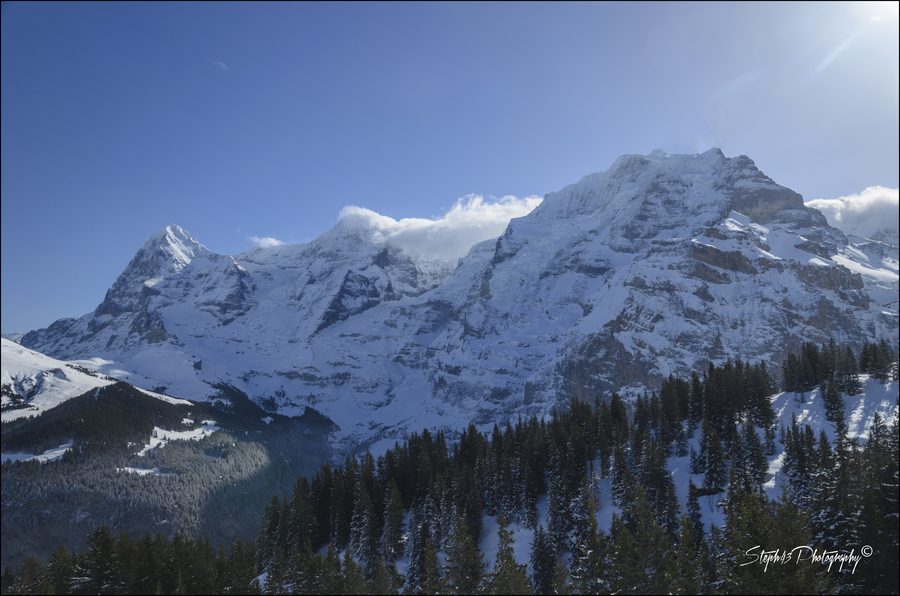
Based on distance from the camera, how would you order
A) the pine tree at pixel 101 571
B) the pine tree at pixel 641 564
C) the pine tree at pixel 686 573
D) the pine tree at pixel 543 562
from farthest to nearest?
the pine tree at pixel 543 562 → the pine tree at pixel 101 571 → the pine tree at pixel 641 564 → the pine tree at pixel 686 573

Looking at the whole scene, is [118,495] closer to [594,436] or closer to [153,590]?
[153,590]

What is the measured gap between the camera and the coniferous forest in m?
39.7

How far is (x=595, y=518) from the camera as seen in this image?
4372 cm

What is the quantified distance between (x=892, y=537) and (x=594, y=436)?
197 ft

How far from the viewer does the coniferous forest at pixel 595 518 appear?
130 feet

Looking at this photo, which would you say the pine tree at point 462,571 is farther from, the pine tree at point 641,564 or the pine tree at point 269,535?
the pine tree at point 269,535

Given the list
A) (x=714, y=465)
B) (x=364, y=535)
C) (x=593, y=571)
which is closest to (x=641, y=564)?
(x=593, y=571)

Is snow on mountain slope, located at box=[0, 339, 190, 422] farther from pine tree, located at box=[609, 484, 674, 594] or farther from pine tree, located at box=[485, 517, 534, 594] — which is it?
pine tree, located at box=[609, 484, 674, 594]

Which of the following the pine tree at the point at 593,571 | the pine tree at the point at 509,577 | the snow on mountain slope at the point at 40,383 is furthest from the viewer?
the snow on mountain slope at the point at 40,383

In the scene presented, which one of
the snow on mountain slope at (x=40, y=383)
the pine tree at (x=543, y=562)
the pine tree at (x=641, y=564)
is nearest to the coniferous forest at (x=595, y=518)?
the pine tree at (x=641, y=564)
